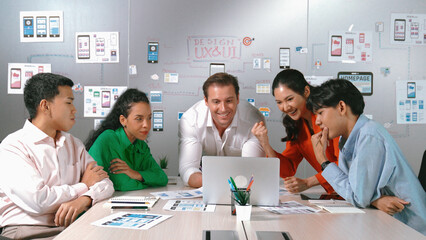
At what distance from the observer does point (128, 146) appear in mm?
2166

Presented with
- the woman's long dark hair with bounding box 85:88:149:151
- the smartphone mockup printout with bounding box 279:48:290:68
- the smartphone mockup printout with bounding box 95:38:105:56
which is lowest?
the woman's long dark hair with bounding box 85:88:149:151

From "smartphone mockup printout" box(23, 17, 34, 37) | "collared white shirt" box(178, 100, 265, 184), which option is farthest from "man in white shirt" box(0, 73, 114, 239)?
"smartphone mockup printout" box(23, 17, 34, 37)

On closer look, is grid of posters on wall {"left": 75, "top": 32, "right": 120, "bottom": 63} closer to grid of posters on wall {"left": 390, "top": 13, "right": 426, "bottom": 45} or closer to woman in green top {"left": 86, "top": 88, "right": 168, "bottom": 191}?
woman in green top {"left": 86, "top": 88, "right": 168, "bottom": 191}

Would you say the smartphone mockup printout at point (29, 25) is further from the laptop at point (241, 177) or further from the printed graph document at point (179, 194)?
the laptop at point (241, 177)

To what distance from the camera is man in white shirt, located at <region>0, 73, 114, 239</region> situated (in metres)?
1.53

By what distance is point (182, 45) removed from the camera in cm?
382

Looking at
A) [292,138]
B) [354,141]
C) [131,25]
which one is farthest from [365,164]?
[131,25]

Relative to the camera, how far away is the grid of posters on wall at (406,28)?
3.79 meters

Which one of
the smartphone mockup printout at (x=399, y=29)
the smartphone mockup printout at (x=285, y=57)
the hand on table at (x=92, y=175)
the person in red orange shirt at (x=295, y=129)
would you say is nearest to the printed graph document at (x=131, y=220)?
the hand on table at (x=92, y=175)

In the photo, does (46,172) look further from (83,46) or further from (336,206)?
(83,46)

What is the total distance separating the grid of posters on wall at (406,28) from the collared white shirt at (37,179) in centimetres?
327

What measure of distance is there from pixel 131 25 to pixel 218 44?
90cm

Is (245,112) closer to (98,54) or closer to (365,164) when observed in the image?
→ (365,164)

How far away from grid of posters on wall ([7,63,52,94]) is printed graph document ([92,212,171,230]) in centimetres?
296
